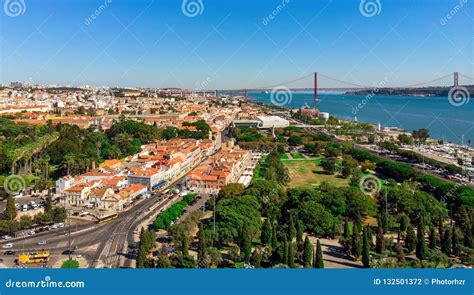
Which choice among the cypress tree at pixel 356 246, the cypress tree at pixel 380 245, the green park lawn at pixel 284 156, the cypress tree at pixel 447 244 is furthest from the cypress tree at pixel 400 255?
the green park lawn at pixel 284 156

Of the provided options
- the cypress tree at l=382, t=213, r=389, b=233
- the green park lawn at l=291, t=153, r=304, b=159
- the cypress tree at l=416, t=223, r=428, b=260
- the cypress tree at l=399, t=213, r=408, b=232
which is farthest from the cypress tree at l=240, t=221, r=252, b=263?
the green park lawn at l=291, t=153, r=304, b=159

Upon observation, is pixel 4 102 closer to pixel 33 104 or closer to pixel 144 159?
pixel 33 104

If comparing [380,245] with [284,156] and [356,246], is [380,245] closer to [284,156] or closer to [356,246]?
[356,246]

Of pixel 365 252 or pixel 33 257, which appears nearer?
pixel 365 252

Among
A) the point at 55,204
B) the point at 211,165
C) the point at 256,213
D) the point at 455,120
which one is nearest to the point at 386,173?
the point at 211,165

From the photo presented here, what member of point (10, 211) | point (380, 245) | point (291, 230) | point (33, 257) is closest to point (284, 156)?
point (291, 230)

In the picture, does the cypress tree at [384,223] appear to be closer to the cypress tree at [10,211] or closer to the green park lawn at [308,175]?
the green park lawn at [308,175]
